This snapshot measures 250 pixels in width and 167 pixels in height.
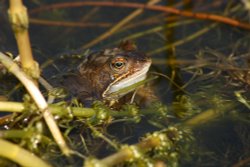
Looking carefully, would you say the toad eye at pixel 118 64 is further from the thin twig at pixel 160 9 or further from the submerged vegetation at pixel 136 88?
the thin twig at pixel 160 9

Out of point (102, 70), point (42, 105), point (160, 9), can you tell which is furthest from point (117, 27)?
point (42, 105)

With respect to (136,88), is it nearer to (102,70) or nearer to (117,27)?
(102,70)

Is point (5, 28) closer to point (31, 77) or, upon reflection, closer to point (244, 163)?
point (31, 77)

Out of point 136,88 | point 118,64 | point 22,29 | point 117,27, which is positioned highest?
point 117,27

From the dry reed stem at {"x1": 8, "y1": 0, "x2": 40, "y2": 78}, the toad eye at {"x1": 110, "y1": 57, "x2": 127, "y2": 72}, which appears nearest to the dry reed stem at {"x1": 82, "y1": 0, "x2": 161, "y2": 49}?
the toad eye at {"x1": 110, "y1": 57, "x2": 127, "y2": 72}

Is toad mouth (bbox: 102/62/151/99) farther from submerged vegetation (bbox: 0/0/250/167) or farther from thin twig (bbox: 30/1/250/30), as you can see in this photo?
thin twig (bbox: 30/1/250/30)

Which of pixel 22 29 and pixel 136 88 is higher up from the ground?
pixel 22 29
